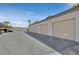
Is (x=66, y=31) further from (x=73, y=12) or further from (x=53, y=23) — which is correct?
(x=53, y=23)

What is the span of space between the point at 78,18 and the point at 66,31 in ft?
10.1

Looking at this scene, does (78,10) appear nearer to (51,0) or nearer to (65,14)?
(65,14)

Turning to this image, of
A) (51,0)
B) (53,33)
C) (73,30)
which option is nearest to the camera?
(51,0)

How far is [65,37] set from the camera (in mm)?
17109

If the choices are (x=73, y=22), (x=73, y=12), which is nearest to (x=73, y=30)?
(x=73, y=22)

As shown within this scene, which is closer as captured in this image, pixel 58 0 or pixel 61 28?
pixel 58 0

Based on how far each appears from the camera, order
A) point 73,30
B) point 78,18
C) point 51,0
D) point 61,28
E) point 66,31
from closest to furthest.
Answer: point 51,0
point 78,18
point 73,30
point 66,31
point 61,28

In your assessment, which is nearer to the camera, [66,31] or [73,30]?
[73,30]

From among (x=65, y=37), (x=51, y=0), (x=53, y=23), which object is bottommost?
(x=65, y=37)

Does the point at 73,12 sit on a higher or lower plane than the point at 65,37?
higher
